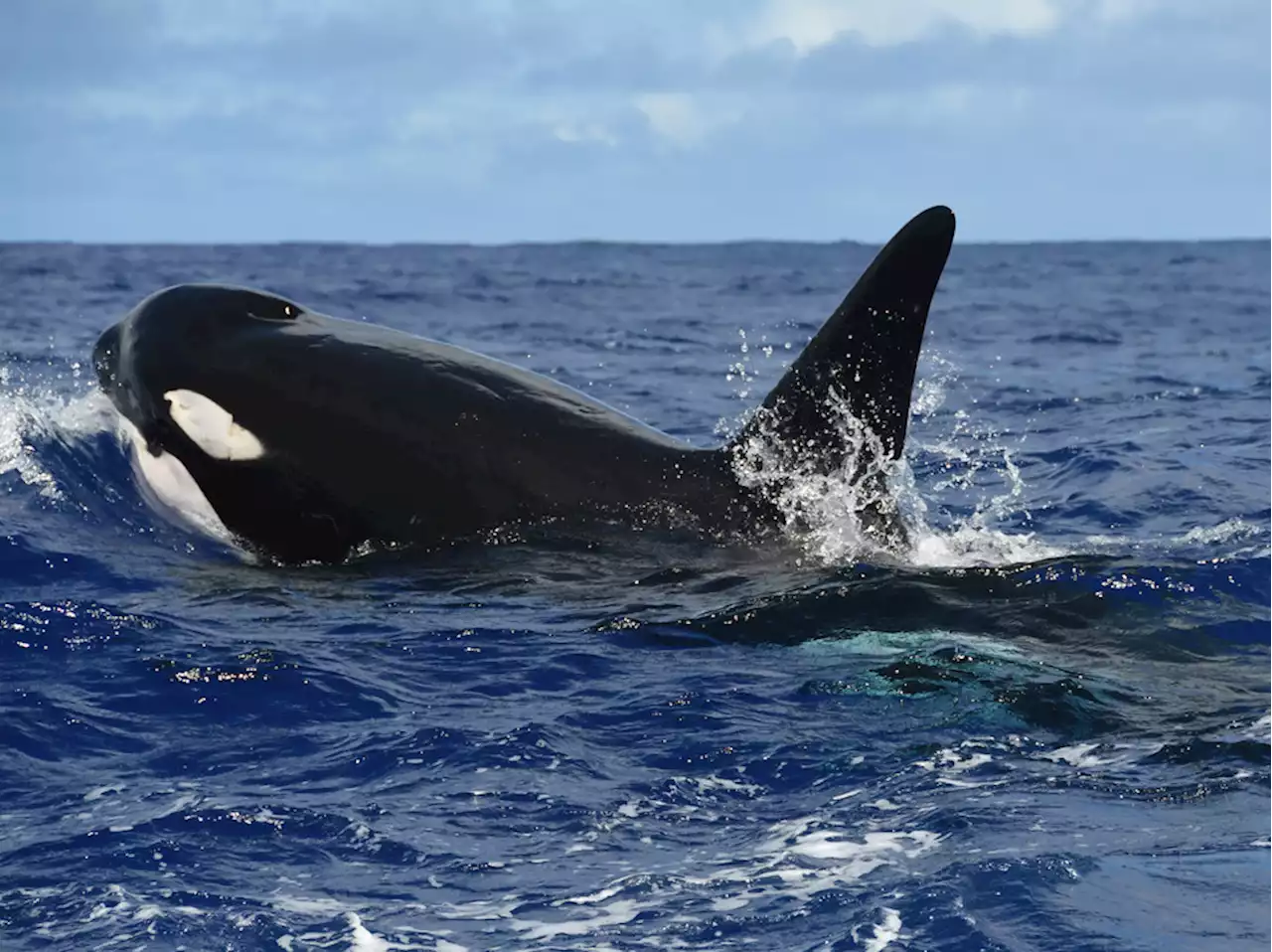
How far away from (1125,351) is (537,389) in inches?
953

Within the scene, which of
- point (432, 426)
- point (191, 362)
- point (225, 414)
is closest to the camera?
point (432, 426)

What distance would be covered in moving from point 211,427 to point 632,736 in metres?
4.39

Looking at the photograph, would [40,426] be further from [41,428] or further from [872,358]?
[872,358]

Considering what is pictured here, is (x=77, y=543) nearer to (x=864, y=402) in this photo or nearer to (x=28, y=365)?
(x=864, y=402)

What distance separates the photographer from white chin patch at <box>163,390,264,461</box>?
11156 mm

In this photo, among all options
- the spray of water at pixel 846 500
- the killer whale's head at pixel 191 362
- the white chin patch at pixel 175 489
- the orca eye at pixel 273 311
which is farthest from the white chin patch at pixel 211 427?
the spray of water at pixel 846 500

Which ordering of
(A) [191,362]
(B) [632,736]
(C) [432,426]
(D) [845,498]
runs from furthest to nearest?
(A) [191,362] → (C) [432,426] → (D) [845,498] → (B) [632,736]

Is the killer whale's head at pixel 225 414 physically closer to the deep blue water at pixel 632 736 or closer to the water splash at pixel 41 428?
the deep blue water at pixel 632 736

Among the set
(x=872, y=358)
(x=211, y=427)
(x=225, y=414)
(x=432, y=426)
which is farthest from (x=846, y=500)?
→ (x=211, y=427)

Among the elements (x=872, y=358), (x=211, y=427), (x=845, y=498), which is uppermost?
(x=872, y=358)

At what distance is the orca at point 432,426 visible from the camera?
1012 cm

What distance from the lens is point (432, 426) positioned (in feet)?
35.7

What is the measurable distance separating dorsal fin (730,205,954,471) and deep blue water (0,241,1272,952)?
0.44m

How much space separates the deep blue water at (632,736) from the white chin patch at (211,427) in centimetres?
76
